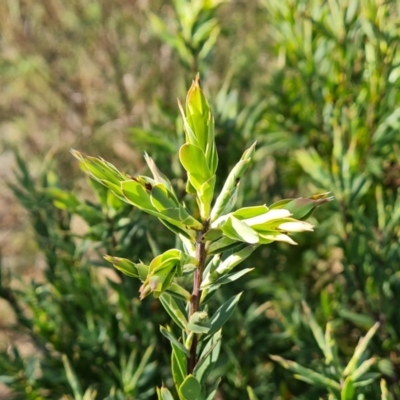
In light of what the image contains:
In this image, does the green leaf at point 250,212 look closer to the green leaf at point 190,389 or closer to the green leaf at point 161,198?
the green leaf at point 161,198

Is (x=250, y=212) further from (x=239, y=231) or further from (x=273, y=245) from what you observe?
(x=273, y=245)

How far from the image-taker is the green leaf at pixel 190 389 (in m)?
0.43

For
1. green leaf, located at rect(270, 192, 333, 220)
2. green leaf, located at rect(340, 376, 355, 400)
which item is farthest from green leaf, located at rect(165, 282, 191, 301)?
green leaf, located at rect(340, 376, 355, 400)

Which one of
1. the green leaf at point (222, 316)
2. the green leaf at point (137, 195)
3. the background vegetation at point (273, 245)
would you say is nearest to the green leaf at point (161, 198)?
the green leaf at point (137, 195)

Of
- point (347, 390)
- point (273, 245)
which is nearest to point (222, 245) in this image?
point (347, 390)

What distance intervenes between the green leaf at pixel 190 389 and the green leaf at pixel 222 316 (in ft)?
0.15

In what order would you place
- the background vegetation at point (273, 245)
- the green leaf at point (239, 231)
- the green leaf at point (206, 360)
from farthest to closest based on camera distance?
the background vegetation at point (273, 245)
the green leaf at point (206, 360)
the green leaf at point (239, 231)

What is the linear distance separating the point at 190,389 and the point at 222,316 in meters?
0.07

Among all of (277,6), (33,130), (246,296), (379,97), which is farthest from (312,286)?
(33,130)

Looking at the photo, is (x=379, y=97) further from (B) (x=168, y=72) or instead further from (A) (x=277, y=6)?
(B) (x=168, y=72)

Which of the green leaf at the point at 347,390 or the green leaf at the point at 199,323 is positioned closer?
the green leaf at the point at 199,323

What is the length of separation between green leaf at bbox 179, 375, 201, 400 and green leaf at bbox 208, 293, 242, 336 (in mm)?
46

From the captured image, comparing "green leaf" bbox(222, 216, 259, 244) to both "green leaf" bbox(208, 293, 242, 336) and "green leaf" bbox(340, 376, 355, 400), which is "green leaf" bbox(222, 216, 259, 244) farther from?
"green leaf" bbox(340, 376, 355, 400)

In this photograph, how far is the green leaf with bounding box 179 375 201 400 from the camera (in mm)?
433
